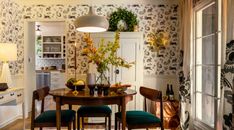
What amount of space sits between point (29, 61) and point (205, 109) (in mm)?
4009

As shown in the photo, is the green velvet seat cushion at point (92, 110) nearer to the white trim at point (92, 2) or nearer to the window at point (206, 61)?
the window at point (206, 61)

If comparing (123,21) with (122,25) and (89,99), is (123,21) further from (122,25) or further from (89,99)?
(89,99)

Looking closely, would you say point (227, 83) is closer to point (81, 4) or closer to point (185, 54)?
point (185, 54)

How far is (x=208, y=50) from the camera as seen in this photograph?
4.31 metres

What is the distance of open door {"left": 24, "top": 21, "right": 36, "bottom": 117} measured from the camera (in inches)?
240

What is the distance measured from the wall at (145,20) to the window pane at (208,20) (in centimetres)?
142

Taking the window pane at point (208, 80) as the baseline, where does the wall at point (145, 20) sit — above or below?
above

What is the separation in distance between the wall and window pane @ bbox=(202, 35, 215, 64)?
56.3 inches

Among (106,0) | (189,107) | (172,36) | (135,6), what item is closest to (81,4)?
(106,0)

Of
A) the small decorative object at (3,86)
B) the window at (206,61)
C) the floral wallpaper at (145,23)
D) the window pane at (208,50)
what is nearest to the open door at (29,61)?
the floral wallpaper at (145,23)

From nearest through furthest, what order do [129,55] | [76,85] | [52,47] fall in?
[76,85] < [129,55] < [52,47]

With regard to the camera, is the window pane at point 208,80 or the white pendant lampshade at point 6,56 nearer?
the window pane at point 208,80

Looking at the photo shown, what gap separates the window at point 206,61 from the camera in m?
3.73

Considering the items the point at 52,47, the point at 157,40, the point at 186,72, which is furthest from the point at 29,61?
the point at 52,47
